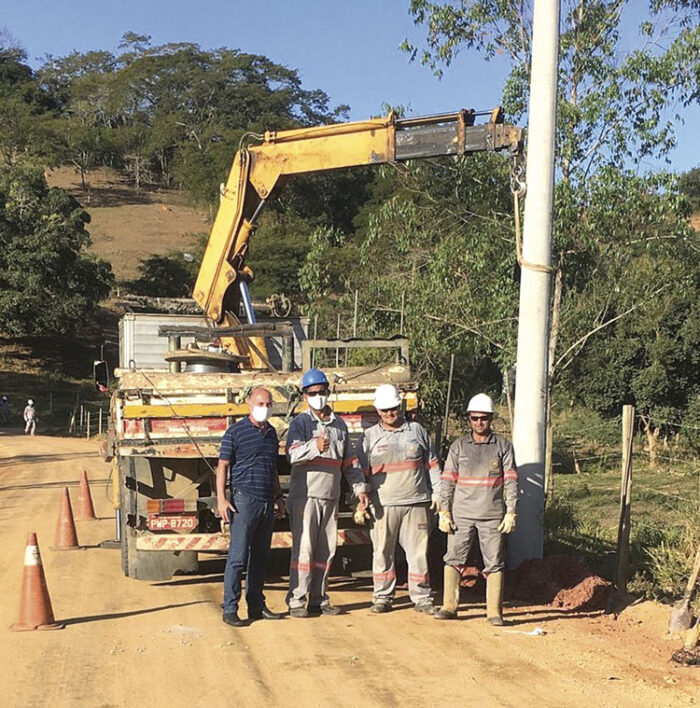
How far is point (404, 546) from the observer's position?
838cm

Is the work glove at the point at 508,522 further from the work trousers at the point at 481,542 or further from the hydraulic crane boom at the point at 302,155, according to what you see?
the hydraulic crane boom at the point at 302,155

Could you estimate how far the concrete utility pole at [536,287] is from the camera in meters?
9.70

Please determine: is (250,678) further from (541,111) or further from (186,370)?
(541,111)

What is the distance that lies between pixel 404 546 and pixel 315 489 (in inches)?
35.5

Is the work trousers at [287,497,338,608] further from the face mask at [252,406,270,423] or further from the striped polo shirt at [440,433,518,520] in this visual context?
the striped polo shirt at [440,433,518,520]

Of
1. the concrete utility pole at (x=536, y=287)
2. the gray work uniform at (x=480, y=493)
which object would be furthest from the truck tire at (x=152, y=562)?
the concrete utility pole at (x=536, y=287)

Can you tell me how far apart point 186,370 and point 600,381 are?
2257cm

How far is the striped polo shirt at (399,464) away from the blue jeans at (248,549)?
0.92 meters

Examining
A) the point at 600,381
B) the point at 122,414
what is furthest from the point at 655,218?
the point at 600,381

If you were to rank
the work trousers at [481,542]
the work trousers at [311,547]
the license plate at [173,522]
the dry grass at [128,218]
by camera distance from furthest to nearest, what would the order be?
the dry grass at [128,218] → the license plate at [173,522] → the work trousers at [311,547] → the work trousers at [481,542]

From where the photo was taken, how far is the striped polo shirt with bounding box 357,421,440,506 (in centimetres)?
831

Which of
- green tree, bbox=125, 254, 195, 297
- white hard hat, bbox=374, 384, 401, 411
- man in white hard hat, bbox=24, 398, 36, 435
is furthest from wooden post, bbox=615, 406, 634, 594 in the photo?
green tree, bbox=125, 254, 195, 297

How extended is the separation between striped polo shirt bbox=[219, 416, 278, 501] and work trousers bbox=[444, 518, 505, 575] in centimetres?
155

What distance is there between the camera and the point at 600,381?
31.0m
